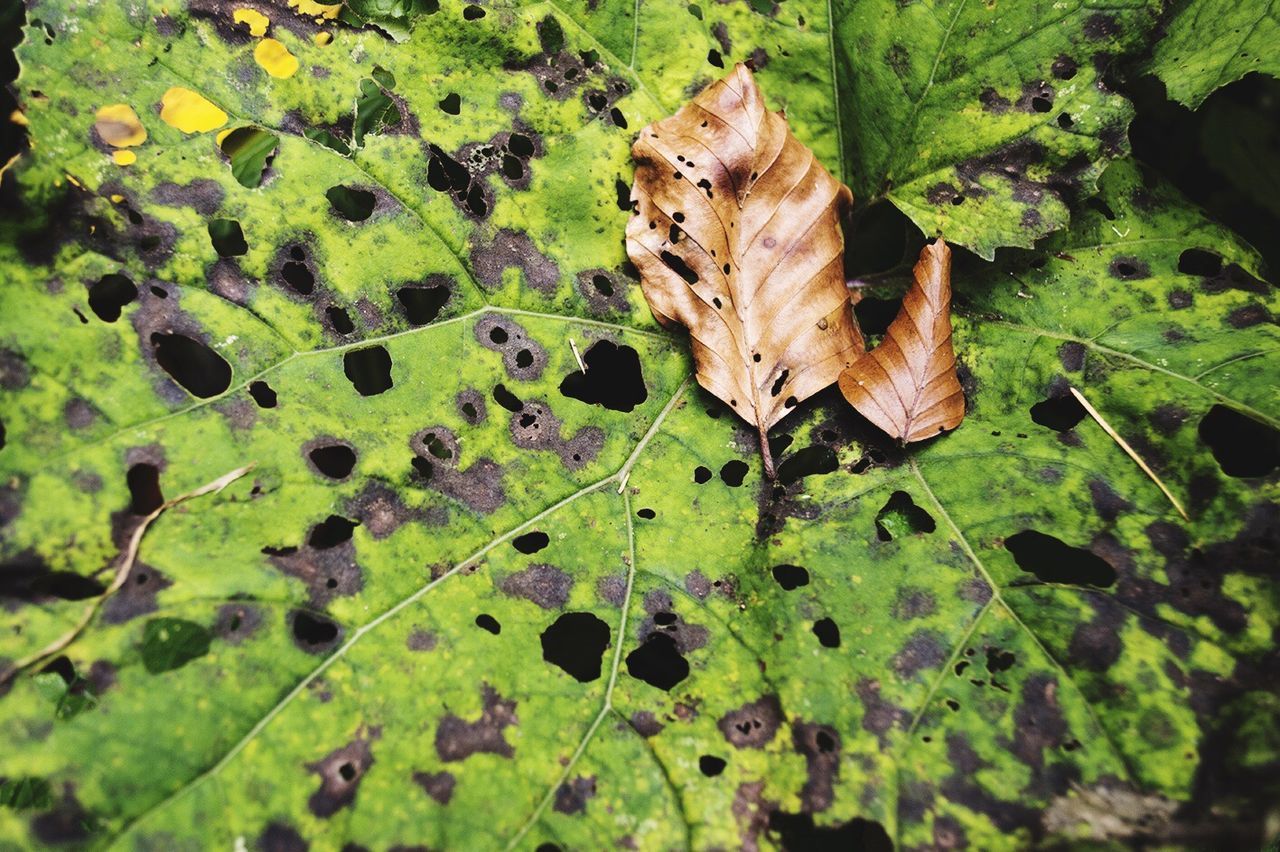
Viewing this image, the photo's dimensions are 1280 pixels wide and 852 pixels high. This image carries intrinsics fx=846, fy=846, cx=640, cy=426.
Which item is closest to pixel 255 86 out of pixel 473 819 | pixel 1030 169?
pixel 473 819

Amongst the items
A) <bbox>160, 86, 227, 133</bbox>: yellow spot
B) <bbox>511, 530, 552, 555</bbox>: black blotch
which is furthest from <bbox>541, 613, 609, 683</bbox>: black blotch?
<bbox>160, 86, 227, 133</bbox>: yellow spot

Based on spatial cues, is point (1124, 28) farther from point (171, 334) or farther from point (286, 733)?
point (286, 733)

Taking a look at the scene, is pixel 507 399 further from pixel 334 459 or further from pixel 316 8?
pixel 316 8

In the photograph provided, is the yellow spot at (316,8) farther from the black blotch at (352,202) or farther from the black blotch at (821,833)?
the black blotch at (821,833)

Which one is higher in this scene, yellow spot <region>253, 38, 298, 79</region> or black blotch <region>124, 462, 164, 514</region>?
yellow spot <region>253, 38, 298, 79</region>

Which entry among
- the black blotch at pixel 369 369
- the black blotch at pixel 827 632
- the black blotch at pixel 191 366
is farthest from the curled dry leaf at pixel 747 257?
the black blotch at pixel 191 366

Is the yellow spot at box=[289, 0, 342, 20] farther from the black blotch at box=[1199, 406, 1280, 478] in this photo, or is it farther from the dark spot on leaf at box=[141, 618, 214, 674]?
the black blotch at box=[1199, 406, 1280, 478]
